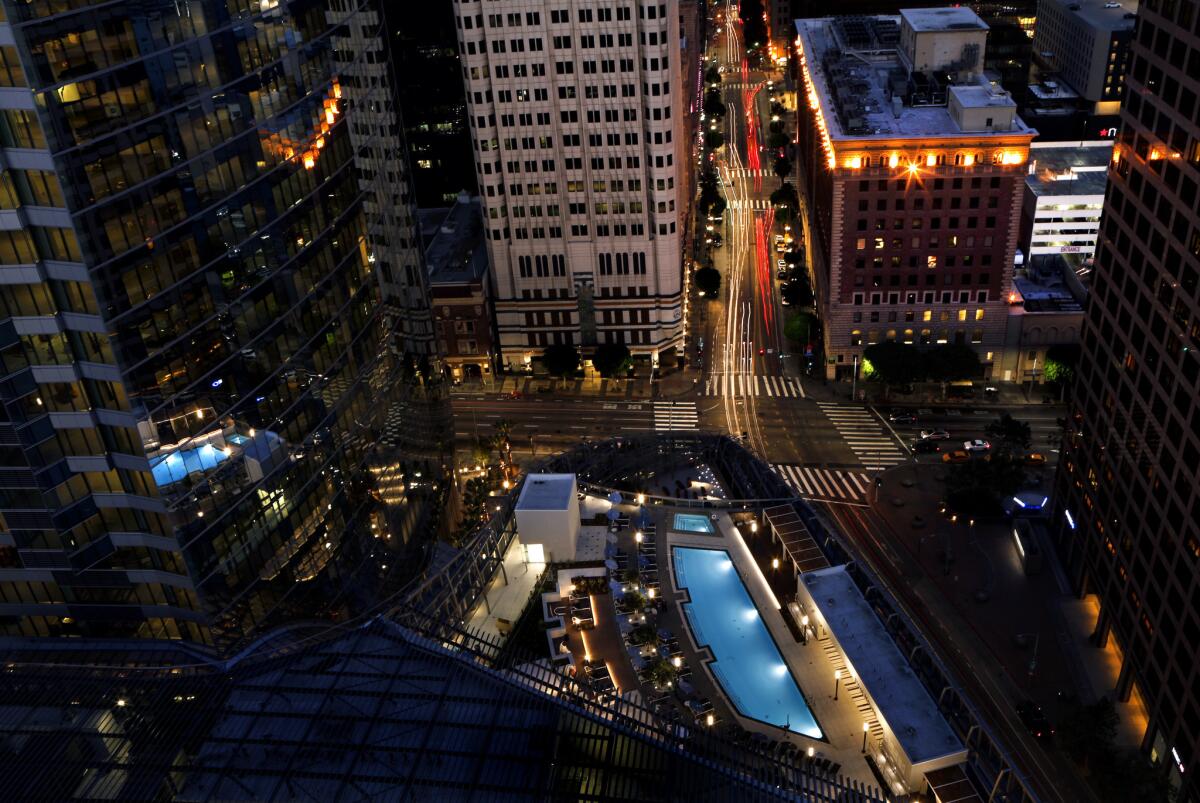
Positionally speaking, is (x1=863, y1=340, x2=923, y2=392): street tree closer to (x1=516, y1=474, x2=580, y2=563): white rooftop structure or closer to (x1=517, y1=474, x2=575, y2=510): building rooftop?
(x1=517, y1=474, x2=575, y2=510): building rooftop

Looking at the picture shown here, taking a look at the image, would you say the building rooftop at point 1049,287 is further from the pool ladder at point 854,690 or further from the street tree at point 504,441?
the pool ladder at point 854,690

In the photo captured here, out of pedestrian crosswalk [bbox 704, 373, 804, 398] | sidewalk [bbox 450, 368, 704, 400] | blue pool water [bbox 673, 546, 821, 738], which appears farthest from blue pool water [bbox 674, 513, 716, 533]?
pedestrian crosswalk [bbox 704, 373, 804, 398]

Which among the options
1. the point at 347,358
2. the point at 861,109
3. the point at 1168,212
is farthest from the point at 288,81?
the point at 861,109

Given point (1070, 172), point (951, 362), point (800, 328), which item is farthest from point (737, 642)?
point (1070, 172)

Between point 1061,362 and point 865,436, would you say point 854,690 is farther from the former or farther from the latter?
point 1061,362

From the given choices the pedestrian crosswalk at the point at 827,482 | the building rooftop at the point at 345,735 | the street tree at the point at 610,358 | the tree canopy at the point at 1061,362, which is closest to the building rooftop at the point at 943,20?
the tree canopy at the point at 1061,362

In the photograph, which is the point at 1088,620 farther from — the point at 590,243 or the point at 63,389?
the point at 63,389
